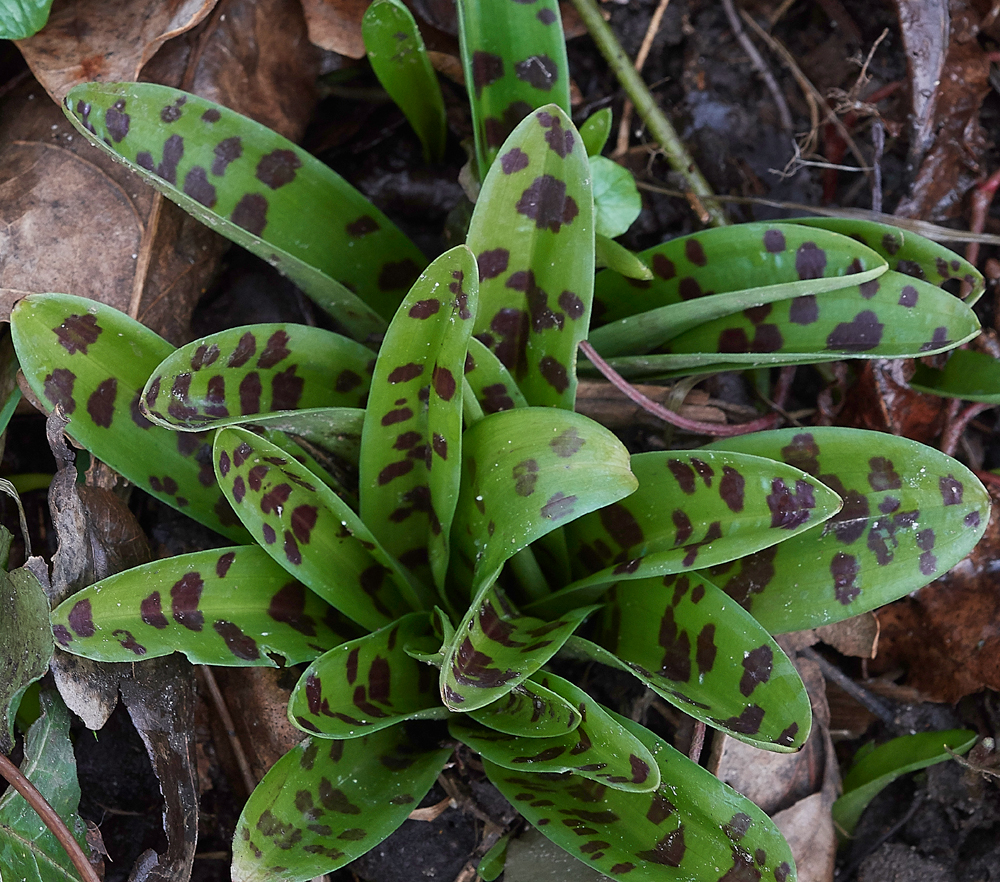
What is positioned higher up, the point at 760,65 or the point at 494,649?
the point at 760,65

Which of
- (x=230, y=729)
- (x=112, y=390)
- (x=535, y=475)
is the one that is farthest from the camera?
(x=230, y=729)

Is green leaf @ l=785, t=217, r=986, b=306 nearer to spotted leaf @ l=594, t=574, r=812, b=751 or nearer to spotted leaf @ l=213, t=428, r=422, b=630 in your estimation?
spotted leaf @ l=594, t=574, r=812, b=751

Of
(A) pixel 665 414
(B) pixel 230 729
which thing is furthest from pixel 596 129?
(B) pixel 230 729

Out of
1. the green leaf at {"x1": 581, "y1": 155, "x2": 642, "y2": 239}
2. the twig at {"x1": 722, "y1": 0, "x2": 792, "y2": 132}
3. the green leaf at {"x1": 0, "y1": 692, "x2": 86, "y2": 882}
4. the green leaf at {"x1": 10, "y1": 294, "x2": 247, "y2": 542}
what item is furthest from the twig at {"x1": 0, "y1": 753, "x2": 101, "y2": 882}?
the twig at {"x1": 722, "y1": 0, "x2": 792, "y2": 132}

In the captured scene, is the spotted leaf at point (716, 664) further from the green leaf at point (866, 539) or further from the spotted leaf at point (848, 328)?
the spotted leaf at point (848, 328)

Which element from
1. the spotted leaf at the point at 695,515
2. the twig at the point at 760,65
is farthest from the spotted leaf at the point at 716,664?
the twig at the point at 760,65

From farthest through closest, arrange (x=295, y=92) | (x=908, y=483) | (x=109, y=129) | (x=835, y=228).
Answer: (x=295, y=92) < (x=835, y=228) < (x=109, y=129) < (x=908, y=483)

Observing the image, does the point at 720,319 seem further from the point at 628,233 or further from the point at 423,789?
the point at 423,789

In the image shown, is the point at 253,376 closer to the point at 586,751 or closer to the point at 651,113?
the point at 586,751

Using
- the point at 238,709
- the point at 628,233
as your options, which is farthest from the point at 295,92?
the point at 238,709
